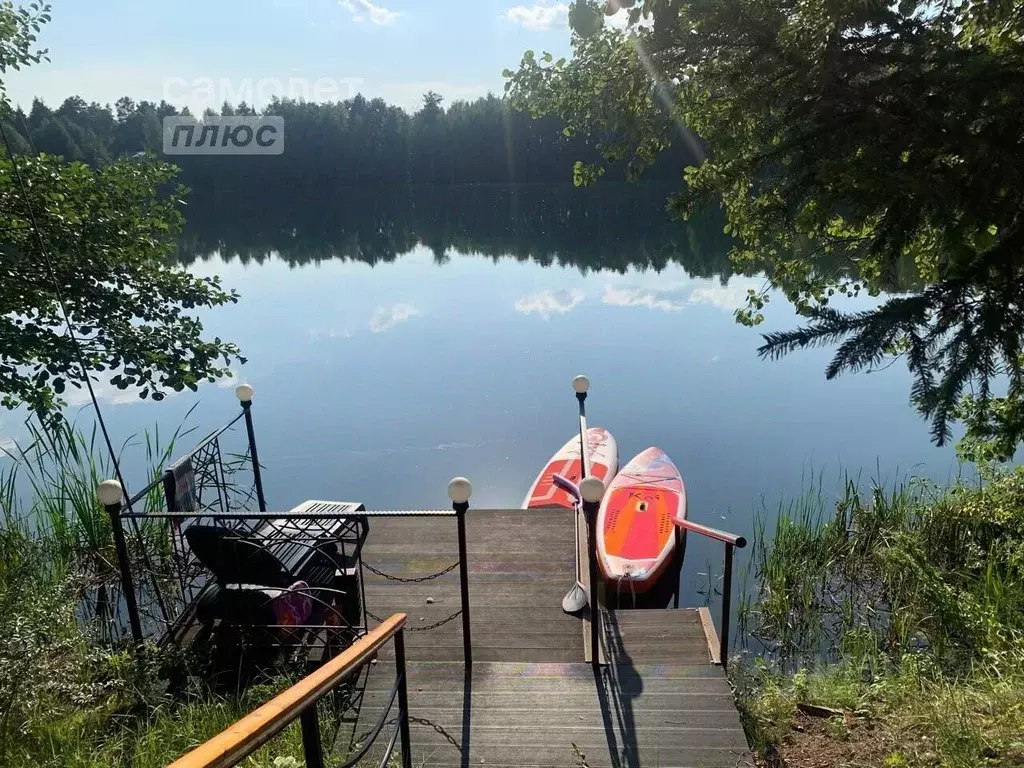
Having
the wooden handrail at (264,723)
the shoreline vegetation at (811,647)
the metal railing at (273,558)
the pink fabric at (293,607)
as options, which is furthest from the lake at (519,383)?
the pink fabric at (293,607)

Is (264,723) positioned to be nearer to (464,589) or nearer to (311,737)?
(311,737)

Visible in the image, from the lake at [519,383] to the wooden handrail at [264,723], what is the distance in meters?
3.63

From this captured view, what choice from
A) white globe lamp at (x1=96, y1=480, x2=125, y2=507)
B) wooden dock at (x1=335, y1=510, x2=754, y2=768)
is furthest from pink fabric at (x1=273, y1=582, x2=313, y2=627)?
white globe lamp at (x1=96, y1=480, x2=125, y2=507)

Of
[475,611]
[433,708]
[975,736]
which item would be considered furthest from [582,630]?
[975,736]

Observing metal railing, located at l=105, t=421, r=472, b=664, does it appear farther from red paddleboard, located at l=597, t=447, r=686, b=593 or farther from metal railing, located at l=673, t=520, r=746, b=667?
red paddleboard, located at l=597, t=447, r=686, b=593

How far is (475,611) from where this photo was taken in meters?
5.31

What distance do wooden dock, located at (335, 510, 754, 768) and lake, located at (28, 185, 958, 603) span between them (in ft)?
6.76

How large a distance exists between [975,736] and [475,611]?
10.1 ft

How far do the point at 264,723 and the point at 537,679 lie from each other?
2905 mm

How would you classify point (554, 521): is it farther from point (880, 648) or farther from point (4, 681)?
point (4, 681)

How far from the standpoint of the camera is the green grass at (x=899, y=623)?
3.59 meters

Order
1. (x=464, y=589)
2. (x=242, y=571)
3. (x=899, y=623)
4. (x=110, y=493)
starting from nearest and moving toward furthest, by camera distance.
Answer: (x=110, y=493) → (x=464, y=589) → (x=242, y=571) → (x=899, y=623)

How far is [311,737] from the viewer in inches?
75.7

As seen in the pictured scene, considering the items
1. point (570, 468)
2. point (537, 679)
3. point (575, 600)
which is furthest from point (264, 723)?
point (570, 468)
